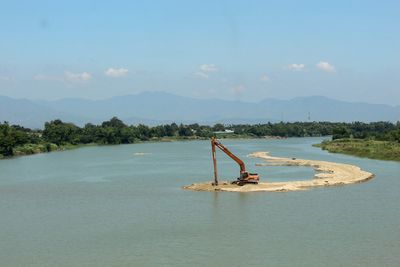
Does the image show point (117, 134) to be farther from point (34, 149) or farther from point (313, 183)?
point (313, 183)

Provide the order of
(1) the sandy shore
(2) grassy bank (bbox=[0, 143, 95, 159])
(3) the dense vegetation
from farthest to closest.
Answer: (3) the dense vegetation
(2) grassy bank (bbox=[0, 143, 95, 159])
(1) the sandy shore

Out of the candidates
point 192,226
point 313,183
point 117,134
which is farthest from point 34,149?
point 192,226

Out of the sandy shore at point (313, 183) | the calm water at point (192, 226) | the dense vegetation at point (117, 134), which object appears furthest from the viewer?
the dense vegetation at point (117, 134)

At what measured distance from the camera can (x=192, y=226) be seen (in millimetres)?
28766

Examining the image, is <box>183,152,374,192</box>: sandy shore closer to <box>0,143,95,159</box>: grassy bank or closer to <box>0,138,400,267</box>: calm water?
<box>0,138,400,267</box>: calm water

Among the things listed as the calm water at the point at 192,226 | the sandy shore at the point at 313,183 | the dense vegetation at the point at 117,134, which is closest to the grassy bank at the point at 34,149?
the dense vegetation at the point at 117,134

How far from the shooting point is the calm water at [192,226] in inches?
894

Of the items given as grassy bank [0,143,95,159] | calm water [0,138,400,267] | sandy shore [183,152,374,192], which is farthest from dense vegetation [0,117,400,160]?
calm water [0,138,400,267]

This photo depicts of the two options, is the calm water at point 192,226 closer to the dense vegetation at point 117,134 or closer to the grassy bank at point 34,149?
the grassy bank at point 34,149

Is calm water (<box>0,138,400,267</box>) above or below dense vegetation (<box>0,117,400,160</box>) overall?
below

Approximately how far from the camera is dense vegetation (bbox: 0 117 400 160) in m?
97.5

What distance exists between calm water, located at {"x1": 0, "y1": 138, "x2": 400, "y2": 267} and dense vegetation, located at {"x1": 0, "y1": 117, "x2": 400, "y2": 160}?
51807mm

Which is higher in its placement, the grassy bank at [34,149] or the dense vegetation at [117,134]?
the dense vegetation at [117,134]

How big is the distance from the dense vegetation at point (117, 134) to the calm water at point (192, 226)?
170ft
